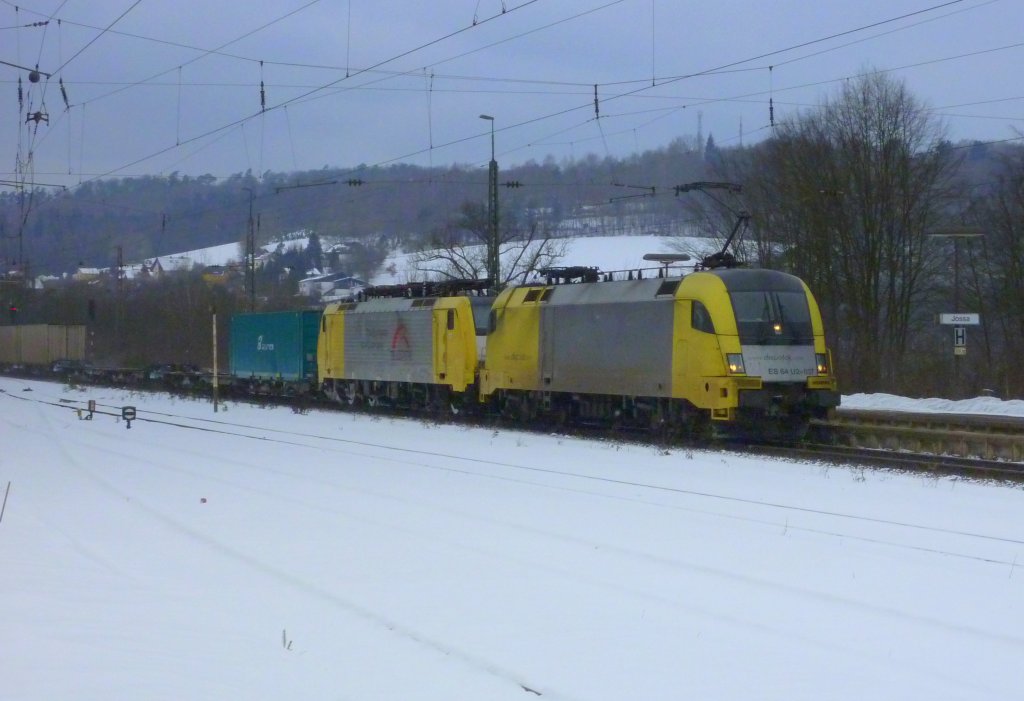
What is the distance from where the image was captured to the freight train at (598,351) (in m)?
20.1

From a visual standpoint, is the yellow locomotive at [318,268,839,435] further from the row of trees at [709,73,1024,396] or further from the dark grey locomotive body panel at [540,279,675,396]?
the row of trees at [709,73,1024,396]

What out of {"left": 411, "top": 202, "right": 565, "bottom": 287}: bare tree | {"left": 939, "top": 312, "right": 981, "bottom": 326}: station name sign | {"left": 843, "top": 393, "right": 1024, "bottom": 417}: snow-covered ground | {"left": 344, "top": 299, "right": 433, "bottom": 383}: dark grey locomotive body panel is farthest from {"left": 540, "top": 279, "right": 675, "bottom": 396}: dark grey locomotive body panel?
{"left": 411, "top": 202, "right": 565, "bottom": 287}: bare tree

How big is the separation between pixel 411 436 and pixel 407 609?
1524cm

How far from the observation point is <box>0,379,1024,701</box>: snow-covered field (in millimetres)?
7047

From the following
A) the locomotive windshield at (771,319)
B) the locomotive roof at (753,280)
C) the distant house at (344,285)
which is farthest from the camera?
the distant house at (344,285)

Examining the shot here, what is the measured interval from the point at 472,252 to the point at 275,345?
15491mm

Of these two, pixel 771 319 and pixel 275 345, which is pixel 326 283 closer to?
pixel 275 345

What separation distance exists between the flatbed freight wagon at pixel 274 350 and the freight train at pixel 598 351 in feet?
5.38

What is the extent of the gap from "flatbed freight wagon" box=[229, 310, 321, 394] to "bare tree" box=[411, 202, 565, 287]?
35.0ft

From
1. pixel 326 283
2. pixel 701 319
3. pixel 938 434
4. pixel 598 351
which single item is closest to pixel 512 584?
pixel 701 319

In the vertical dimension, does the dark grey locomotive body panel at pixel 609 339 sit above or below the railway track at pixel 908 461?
above

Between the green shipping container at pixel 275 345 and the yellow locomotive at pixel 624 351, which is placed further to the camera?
the green shipping container at pixel 275 345

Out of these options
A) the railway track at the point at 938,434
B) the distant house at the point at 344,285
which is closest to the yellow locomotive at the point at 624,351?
the railway track at the point at 938,434

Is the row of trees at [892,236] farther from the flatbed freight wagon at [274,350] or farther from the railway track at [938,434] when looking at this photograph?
the flatbed freight wagon at [274,350]
